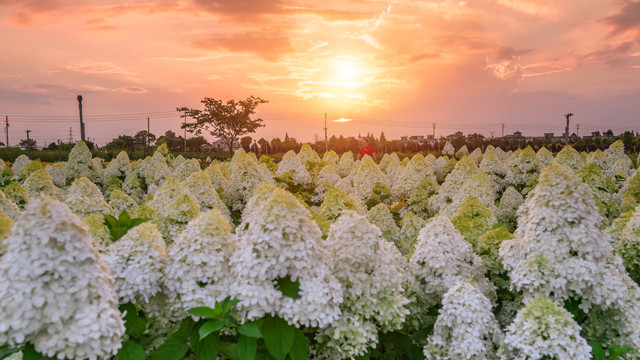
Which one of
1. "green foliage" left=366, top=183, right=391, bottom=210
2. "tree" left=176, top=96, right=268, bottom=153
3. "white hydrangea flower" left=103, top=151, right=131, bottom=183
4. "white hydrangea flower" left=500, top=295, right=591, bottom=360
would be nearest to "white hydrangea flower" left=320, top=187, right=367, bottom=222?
"white hydrangea flower" left=500, top=295, right=591, bottom=360

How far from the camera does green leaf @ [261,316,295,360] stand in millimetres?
2744

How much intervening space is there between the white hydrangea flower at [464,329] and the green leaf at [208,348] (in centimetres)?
170

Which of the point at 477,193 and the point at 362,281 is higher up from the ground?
the point at 477,193

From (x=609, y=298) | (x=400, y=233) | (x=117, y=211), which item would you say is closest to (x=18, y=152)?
(x=117, y=211)

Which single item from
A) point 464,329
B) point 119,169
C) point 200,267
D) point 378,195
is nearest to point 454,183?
point 378,195

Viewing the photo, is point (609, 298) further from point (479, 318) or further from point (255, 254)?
point (255, 254)

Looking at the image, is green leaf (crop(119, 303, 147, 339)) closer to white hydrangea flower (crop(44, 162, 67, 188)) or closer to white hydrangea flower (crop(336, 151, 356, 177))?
white hydrangea flower (crop(44, 162, 67, 188))

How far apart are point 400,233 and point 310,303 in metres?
3.59

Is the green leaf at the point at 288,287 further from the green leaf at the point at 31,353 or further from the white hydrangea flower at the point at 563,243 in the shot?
the white hydrangea flower at the point at 563,243

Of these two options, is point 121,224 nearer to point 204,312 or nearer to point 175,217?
point 175,217

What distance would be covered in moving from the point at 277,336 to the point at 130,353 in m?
0.93

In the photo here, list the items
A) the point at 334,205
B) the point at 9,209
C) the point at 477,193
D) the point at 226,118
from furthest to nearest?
the point at 226,118 → the point at 477,193 → the point at 334,205 → the point at 9,209

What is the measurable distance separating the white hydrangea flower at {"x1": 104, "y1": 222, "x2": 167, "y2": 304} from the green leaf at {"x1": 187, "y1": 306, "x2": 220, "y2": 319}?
40 centimetres

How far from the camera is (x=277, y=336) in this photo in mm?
2789
